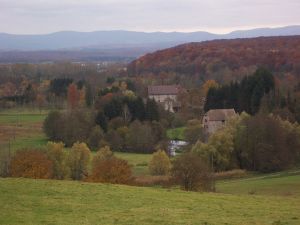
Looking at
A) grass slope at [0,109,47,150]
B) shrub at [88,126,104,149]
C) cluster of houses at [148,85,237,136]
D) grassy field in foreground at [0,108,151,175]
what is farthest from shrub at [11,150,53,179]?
cluster of houses at [148,85,237,136]

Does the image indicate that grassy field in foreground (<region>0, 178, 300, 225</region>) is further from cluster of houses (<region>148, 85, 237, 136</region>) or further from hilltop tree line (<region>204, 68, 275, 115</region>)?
hilltop tree line (<region>204, 68, 275, 115</region>)

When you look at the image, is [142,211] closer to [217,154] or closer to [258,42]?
[217,154]

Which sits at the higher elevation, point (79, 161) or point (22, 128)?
point (79, 161)

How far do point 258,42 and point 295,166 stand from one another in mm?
123539

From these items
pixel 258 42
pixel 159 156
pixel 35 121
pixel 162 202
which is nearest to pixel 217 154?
pixel 159 156

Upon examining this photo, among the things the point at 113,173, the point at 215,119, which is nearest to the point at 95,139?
the point at 215,119

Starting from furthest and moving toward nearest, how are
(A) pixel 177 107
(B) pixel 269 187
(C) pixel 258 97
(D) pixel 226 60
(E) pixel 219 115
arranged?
(D) pixel 226 60 < (A) pixel 177 107 < (C) pixel 258 97 < (E) pixel 219 115 < (B) pixel 269 187

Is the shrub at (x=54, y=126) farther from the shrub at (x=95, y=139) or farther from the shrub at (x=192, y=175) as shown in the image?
the shrub at (x=192, y=175)

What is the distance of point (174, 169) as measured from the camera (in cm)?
3027

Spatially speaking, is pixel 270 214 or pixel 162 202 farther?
pixel 162 202

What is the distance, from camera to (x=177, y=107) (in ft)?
331

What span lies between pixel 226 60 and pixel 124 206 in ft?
422

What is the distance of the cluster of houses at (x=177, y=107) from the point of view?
70938 mm

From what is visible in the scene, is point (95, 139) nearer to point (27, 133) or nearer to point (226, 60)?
point (27, 133)
